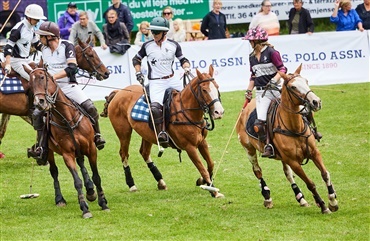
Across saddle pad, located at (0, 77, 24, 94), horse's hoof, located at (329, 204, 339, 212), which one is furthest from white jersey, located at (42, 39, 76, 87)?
horse's hoof, located at (329, 204, 339, 212)

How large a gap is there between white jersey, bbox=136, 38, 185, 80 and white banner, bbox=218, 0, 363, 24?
1485cm

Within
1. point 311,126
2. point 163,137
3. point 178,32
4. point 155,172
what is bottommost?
point 155,172

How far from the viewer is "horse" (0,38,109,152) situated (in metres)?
17.1

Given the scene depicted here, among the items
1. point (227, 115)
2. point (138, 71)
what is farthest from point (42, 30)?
point (227, 115)

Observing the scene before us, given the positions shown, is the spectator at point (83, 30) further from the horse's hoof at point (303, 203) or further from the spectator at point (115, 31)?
the horse's hoof at point (303, 203)

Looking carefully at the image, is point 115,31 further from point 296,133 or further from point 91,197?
point 296,133

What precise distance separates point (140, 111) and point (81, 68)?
1.42 m

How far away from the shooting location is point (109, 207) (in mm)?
15758

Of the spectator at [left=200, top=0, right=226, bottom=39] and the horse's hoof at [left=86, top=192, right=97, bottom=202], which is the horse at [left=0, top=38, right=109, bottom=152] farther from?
the spectator at [left=200, top=0, right=226, bottom=39]

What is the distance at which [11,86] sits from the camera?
18.7 m

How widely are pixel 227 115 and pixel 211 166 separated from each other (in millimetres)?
7408

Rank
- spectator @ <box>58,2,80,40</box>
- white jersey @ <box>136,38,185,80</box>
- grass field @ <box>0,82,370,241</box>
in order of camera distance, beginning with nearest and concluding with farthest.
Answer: grass field @ <box>0,82,370,241</box>
white jersey @ <box>136,38,185,80</box>
spectator @ <box>58,2,80,40</box>

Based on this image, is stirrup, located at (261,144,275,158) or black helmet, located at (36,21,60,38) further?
black helmet, located at (36,21,60,38)

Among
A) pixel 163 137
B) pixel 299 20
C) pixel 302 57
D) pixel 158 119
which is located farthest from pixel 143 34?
pixel 163 137
